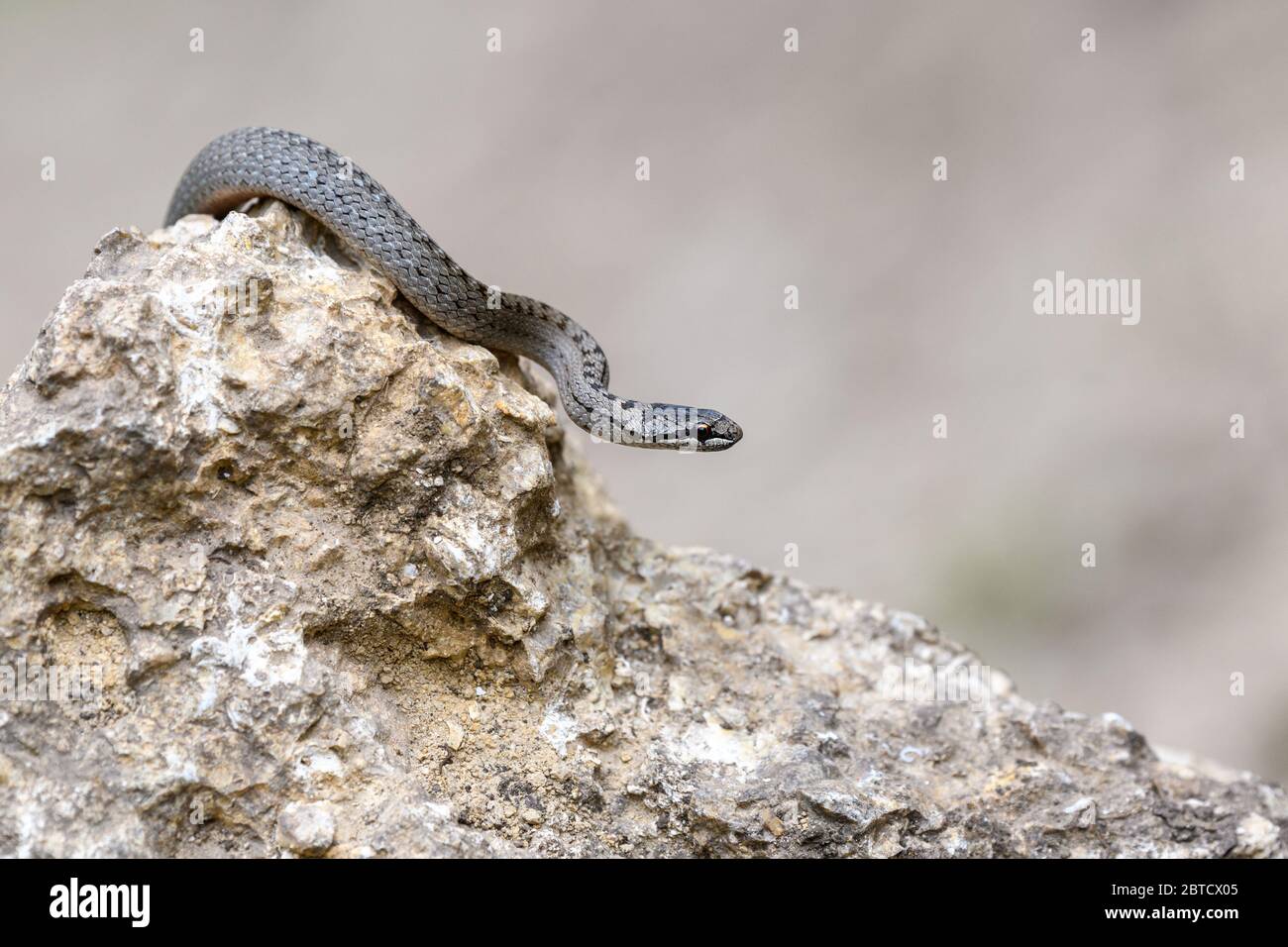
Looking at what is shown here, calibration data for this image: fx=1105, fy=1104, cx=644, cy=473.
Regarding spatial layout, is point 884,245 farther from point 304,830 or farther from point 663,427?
point 304,830

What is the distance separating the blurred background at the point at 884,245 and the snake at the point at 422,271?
29.8 ft

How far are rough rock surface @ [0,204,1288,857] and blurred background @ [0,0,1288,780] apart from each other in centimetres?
823

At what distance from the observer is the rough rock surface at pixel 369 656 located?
3963 millimetres

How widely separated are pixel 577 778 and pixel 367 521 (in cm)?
138

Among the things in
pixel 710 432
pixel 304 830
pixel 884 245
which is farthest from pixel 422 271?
pixel 884 245

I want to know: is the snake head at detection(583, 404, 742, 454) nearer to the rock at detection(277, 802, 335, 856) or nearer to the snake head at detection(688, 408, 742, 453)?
the snake head at detection(688, 408, 742, 453)

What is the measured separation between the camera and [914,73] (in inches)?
725

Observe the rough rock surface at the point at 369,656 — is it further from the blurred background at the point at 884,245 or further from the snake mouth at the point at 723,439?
the blurred background at the point at 884,245

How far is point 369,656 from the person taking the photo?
4457 mm

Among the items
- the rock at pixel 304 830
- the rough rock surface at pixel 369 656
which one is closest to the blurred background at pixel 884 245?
the rough rock surface at pixel 369 656

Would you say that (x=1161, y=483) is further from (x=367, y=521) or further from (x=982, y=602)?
(x=367, y=521)

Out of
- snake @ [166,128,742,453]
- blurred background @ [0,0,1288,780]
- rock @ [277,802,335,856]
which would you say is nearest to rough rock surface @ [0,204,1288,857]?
rock @ [277,802,335,856]

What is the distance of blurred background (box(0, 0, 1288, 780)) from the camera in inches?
533

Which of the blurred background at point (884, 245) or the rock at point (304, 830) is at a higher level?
the blurred background at point (884, 245)
